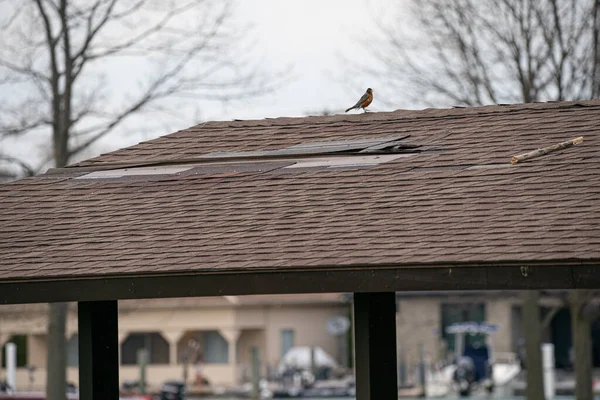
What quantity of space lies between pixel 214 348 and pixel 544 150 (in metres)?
47.3

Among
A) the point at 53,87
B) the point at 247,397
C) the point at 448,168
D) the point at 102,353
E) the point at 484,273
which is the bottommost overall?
the point at 247,397

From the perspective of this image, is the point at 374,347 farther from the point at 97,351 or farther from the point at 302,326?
the point at 302,326

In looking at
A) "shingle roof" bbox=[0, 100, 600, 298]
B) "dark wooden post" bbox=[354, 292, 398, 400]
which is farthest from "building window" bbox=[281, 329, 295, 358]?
"dark wooden post" bbox=[354, 292, 398, 400]

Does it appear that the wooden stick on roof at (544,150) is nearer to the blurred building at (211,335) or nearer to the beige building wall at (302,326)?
the blurred building at (211,335)

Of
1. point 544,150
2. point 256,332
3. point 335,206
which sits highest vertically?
point 544,150

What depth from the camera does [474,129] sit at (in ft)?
34.7

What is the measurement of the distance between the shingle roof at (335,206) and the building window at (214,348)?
145ft

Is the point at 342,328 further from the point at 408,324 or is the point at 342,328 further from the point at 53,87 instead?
the point at 53,87

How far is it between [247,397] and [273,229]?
3614cm

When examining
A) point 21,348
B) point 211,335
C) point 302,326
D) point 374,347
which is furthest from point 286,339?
point 374,347

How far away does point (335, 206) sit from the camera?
28.4 feet

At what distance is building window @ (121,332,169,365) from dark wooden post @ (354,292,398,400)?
47.9 metres

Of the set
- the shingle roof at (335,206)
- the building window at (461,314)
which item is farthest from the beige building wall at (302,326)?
the shingle roof at (335,206)

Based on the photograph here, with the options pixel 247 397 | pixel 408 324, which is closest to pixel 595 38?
pixel 247 397
